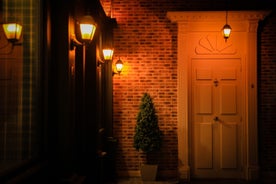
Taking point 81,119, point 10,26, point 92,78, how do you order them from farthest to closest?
point 92,78 → point 81,119 → point 10,26

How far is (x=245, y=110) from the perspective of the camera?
8.50 m

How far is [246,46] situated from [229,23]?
67 centimetres

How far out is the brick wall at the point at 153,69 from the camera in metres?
8.48

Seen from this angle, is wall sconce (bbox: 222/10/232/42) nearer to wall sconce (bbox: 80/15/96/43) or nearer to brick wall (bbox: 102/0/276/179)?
brick wall (bbox: 102/0/276/179)

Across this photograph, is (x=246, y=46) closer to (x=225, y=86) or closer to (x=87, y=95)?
(x=225, y=86)

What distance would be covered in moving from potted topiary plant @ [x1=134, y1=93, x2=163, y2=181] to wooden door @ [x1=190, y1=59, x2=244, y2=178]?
39.9 inches

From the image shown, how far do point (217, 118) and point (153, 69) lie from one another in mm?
1903

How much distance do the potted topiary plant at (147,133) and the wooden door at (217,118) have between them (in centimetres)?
101

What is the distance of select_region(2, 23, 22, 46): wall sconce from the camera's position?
137 inches

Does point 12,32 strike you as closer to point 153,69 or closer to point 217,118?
point 153,69

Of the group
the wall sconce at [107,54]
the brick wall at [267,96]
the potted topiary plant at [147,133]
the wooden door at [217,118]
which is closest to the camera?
the wall sconce at [107,54]

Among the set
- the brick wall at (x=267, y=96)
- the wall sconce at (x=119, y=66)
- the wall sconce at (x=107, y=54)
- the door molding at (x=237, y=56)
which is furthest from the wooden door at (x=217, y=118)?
the wall sconce at (x=107, y=54)

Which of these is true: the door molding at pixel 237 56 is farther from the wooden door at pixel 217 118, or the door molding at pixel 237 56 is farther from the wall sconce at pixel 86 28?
the wall sconce at pixel 86 28

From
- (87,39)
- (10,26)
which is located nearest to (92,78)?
(87,39)
